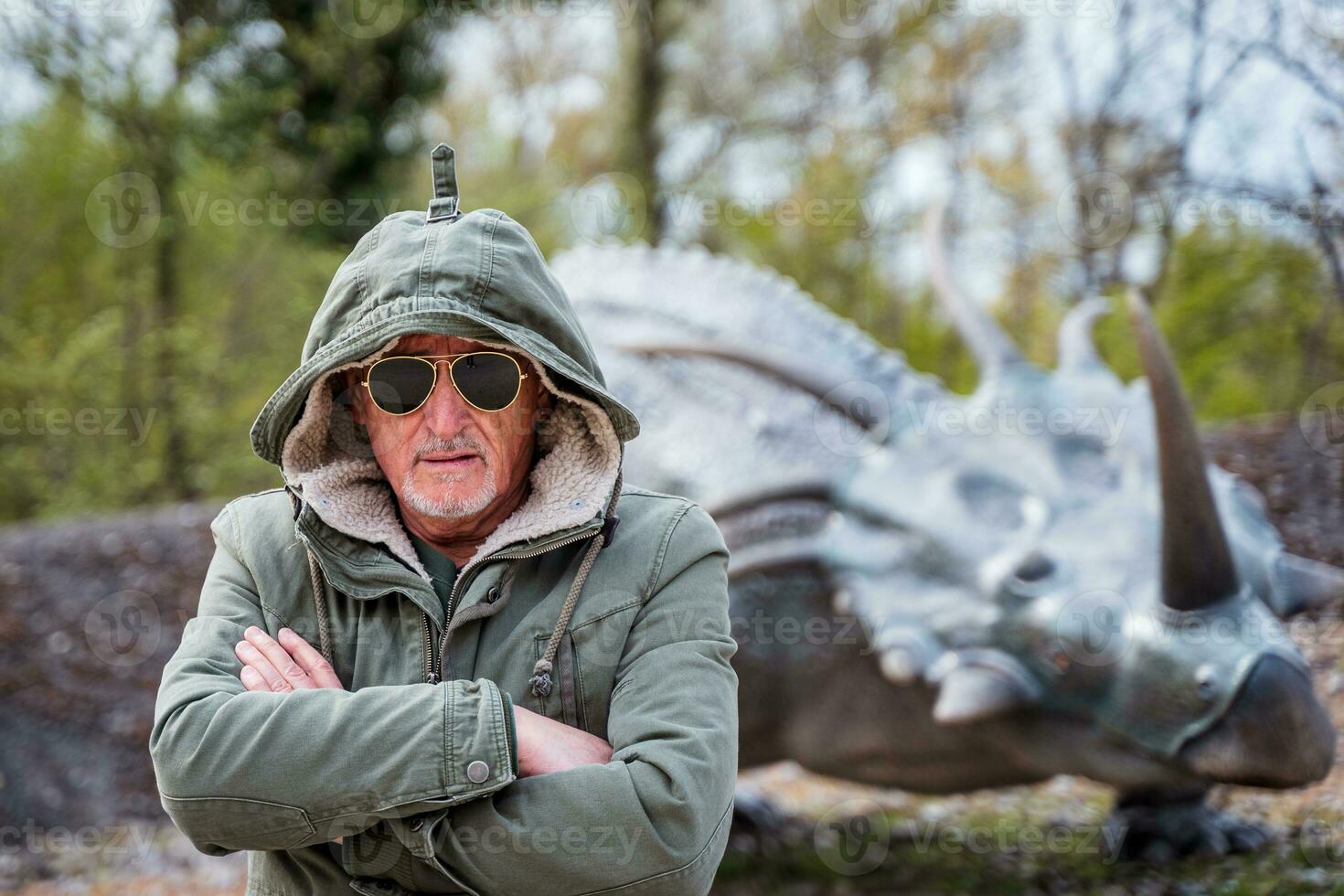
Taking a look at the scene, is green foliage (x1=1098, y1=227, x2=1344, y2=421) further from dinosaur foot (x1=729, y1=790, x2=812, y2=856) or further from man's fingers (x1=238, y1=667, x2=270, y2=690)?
man's fingers (x1=238, y1=667, x2=270, y2=690)

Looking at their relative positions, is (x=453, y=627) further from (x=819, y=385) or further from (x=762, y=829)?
(x=762, y=829)

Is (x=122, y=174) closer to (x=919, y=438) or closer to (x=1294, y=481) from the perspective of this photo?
(x=919, y=438)

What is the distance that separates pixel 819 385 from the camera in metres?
3.46

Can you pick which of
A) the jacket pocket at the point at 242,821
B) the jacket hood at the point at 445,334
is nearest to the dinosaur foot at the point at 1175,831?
the jacket hood at the point at 445,334

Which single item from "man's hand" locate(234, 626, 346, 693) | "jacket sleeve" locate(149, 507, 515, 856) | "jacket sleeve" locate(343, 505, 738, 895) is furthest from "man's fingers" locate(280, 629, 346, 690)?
"jacket sleeve" locate(343, 505, 738, 895)

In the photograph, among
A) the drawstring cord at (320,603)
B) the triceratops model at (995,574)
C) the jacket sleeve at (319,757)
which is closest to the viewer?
the jacket sleeve at (319,757)

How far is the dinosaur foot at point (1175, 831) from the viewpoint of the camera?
360 cm

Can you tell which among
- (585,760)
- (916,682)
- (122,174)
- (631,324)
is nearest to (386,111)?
(122,174)

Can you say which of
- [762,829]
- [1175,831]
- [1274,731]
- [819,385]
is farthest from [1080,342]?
[762,829]

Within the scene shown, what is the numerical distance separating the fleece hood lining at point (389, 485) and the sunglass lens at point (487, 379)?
0.03 meters

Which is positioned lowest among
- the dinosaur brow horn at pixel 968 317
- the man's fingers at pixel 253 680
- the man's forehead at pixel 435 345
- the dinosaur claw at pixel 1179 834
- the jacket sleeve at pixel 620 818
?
the dinosaur claw at pixel 1179 834

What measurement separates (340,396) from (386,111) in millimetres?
8561

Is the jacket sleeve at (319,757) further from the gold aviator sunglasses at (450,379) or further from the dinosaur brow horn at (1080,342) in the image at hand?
the dinosaur brow horn at (1080,342)

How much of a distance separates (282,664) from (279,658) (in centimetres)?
1
